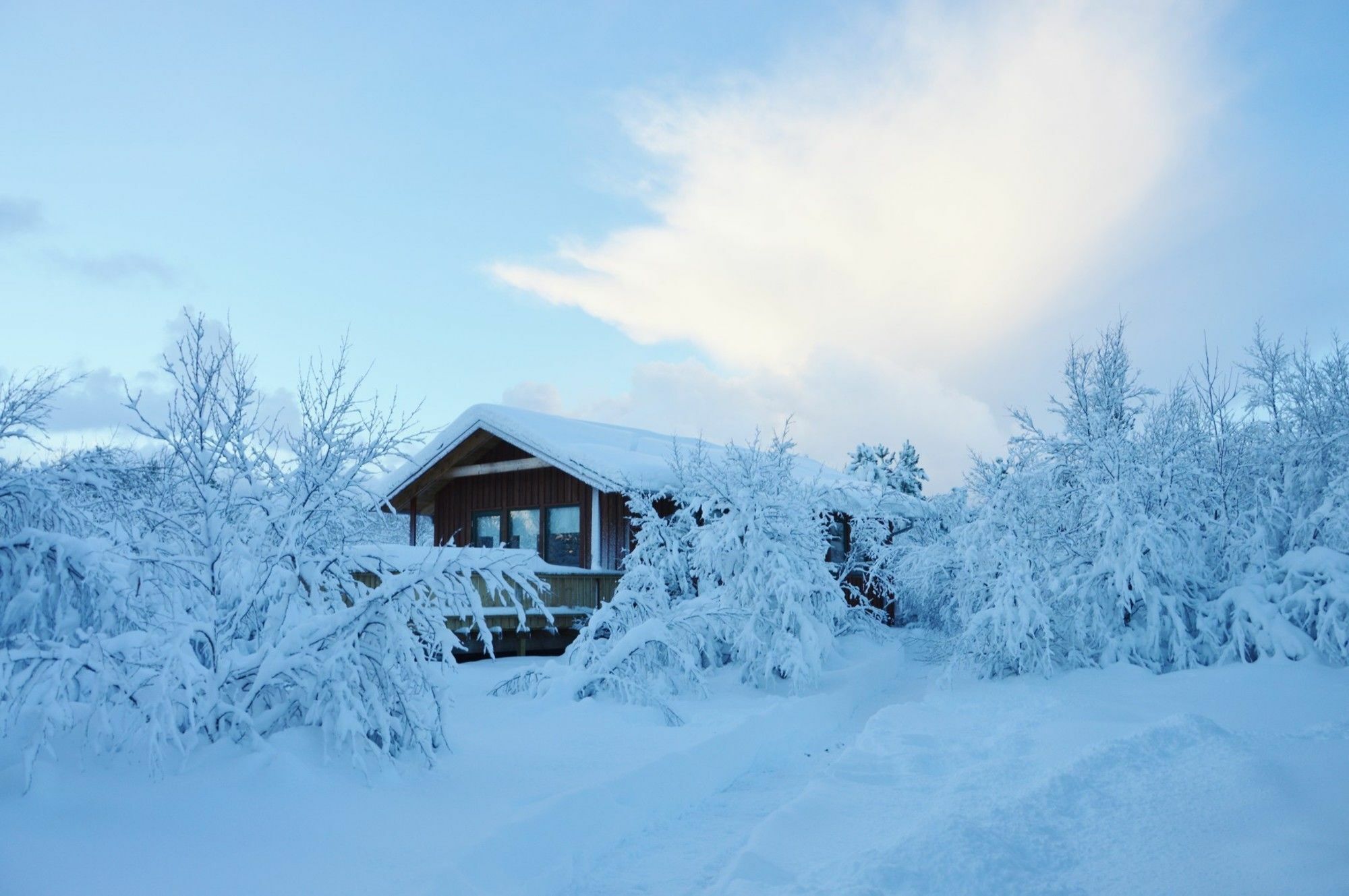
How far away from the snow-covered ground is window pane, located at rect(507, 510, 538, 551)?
12843mm

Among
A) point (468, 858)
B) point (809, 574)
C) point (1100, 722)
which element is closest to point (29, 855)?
point (468, 858)

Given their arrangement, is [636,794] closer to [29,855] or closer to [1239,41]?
[29,855]

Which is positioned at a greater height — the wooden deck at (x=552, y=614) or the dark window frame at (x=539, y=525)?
the dark window frame at (x=539, y=525)

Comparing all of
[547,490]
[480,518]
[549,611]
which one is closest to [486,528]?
[480,518]

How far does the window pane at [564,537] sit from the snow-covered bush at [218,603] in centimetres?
1307

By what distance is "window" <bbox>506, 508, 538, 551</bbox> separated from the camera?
2161 centimetres

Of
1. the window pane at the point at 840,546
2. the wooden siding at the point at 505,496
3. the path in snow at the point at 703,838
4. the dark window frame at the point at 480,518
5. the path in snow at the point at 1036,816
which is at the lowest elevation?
the path in snow at the point at 703,838

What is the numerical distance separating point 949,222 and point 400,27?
9.13 meters

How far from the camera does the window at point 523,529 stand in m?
21.6

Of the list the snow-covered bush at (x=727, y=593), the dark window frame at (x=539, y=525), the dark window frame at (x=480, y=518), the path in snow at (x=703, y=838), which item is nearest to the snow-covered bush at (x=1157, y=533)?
the snow-covered bush at (x=727, y=593)

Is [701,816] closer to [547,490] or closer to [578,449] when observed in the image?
[578,449]

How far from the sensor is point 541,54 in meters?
14.2

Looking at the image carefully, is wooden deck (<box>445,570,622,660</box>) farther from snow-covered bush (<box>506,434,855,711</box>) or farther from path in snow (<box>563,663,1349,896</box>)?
path in snow (<box>563,663,1349,896</box>)

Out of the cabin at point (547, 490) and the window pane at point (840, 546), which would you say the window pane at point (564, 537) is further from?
the window pane at point (840, 546)
